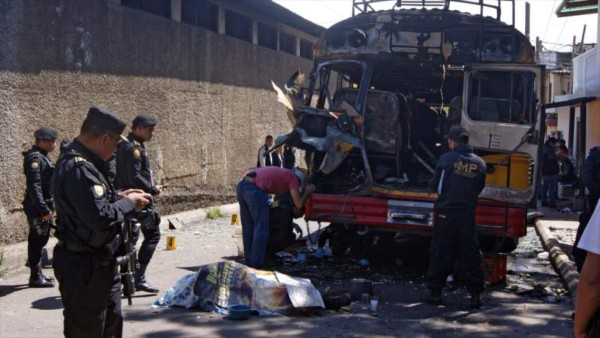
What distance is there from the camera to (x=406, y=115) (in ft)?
33.7

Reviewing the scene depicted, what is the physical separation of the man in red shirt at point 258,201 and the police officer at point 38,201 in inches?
81.1

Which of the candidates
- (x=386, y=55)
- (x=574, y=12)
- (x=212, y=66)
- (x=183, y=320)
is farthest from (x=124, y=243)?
(x=574, y=12)

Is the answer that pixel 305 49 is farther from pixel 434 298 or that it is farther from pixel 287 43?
pixel 434 298

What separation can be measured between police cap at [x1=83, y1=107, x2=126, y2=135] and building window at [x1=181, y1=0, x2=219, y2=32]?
10222 mm

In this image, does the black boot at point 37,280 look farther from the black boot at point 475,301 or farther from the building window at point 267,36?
the building window at point 267,36

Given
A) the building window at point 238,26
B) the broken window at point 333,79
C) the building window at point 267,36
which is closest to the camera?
the broken window at point 333,79

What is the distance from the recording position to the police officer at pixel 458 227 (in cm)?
767

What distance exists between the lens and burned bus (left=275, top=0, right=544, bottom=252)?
8.95m

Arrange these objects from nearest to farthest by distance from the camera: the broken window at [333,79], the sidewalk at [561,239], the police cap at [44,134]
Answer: the police cap at [44,134] < the sidewalk at [561,239] < the broken window at [333,79]

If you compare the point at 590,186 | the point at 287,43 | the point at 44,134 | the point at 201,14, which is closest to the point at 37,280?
the point at 44,134

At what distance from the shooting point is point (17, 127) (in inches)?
359

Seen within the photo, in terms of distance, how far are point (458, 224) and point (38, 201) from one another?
4.19 m

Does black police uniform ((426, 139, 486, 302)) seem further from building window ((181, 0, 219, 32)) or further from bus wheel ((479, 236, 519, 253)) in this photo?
building window ((181, 0, 219, 32))

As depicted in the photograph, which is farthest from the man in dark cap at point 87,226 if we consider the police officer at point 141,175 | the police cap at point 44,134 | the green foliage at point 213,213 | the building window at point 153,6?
the green foliage at point 213,213
